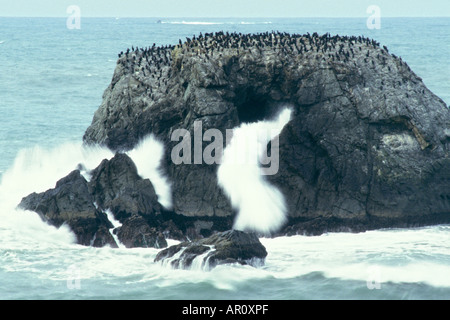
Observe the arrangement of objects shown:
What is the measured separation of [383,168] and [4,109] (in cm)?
4983

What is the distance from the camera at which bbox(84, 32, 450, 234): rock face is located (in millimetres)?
47312

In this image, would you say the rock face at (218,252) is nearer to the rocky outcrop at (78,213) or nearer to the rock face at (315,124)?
the rocky outcrop at (78,213)

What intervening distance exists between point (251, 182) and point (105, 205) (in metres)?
8.05

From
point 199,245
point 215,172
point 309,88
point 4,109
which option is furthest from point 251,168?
point 4,109

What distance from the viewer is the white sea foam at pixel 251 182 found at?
47.3m

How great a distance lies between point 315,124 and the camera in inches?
1897

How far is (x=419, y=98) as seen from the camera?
49750 mm

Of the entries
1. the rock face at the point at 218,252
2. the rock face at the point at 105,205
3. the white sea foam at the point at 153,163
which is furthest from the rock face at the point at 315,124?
the rock face at the point at 218,252

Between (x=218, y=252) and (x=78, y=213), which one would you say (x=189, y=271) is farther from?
(x=78, y=213)

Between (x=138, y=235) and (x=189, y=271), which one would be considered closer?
(x=189, y=271)

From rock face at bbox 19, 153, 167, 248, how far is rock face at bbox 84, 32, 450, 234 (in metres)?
2.10

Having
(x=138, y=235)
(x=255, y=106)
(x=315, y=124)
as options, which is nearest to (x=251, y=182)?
(x=315, y=124)
